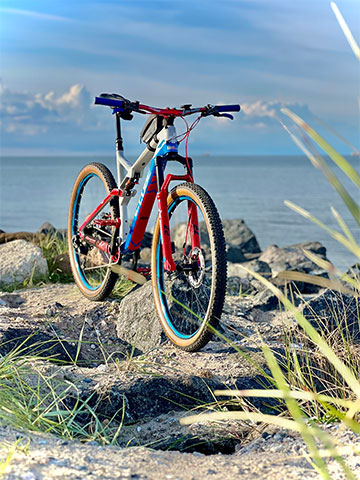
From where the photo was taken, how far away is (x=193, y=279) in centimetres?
404

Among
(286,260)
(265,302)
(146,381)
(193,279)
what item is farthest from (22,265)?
(286,260)

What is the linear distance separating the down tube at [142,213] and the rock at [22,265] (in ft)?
5.87

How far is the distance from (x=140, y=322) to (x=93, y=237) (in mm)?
1294

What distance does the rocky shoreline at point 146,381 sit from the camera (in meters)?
2.35

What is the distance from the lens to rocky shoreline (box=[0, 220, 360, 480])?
7.70 feet

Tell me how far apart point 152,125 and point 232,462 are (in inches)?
106

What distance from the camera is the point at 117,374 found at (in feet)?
11.5

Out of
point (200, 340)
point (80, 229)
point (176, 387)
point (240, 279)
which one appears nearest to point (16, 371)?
point (176, 387)

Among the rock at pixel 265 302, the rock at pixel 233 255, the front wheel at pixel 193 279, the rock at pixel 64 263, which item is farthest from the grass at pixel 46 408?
the rock at pixel 233 255

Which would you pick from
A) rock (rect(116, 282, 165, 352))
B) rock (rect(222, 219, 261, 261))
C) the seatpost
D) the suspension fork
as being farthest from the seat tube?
rock (rect(222, 219, 261, 261))

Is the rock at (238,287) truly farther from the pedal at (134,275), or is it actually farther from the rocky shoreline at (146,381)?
the pedal at (134,275)

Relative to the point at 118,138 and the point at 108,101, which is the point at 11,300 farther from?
the point at 108,101

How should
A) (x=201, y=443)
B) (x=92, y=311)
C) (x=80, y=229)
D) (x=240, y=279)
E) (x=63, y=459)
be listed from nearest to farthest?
(x=63, y=459), (x=201, y=443), (x=92, y=311), (x=80, y=229), (x=240, y=279)

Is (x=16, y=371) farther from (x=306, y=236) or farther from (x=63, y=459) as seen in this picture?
(x=306, y=236)
